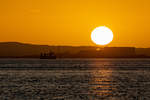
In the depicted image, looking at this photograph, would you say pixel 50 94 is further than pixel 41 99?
Yes

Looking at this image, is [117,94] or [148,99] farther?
[117,94]

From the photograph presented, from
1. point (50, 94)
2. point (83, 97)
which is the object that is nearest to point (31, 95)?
point (50, 94)

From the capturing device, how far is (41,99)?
53688 millimetres

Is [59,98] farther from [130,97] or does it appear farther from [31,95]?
[130,97]

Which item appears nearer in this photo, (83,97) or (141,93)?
(83,97)

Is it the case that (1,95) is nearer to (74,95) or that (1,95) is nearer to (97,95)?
(74,95)

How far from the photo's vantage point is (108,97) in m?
55.1

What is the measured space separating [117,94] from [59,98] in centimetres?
1066

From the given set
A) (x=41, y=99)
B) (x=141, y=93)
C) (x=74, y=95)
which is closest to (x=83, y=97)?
(x=74, y=95)

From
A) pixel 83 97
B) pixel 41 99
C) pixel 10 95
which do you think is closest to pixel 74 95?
pixel 83 97

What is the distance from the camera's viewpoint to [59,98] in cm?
5441

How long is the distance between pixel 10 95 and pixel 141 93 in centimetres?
2189

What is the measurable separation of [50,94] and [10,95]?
6567 mm

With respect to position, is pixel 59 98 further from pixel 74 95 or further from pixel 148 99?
pixel 148 99
